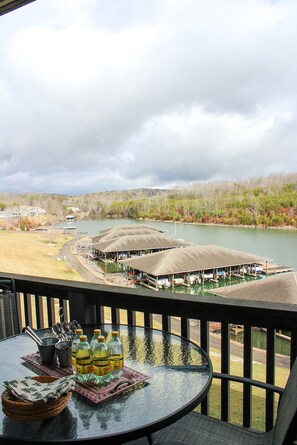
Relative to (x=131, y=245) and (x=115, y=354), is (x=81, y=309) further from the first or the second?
(x=131, y=245)

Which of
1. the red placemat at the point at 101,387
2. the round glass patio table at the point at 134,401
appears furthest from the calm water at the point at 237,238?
the red placemat at the point at 101,387

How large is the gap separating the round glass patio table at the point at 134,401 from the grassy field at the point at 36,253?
5006 mm

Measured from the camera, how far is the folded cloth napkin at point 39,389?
963 millimetres

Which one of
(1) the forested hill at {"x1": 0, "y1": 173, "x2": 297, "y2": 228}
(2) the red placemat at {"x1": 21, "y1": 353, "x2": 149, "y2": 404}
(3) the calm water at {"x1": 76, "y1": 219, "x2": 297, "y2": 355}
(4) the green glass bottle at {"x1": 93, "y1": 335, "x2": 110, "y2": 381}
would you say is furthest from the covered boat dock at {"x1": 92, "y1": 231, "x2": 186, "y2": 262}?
(4) the green glass bottle at {"x1": 93, "y1": 335, "x2": 110, "y2": 381}

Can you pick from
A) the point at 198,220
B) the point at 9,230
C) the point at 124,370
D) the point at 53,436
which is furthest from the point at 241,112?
the point at 53,436

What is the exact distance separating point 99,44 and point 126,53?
0.43 metres

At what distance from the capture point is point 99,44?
4.85 m

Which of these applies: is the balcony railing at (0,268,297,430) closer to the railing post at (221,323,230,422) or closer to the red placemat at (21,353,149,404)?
the railing post at (221,323,230,422)

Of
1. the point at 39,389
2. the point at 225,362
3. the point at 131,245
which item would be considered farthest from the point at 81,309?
the point at 131,245

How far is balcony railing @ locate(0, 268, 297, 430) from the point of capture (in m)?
1.64

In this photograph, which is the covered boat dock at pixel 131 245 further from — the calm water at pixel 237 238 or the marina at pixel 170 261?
the calm water at pixel 237 238

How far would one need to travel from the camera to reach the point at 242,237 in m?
5.39

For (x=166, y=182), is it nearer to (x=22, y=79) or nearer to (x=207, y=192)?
(x=207, y=192)

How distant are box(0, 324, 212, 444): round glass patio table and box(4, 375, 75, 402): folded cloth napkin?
71 millimetres
